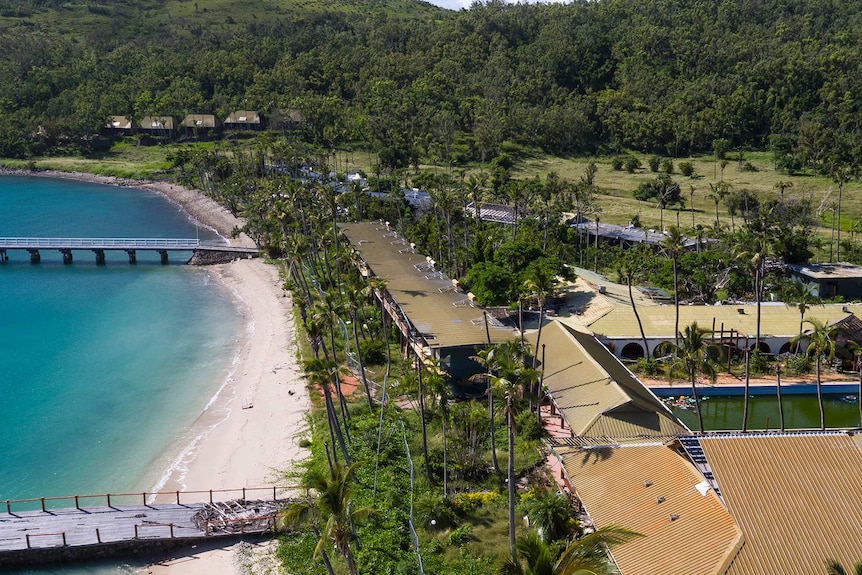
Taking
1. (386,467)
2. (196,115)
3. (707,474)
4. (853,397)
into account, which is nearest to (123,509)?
(386,467)

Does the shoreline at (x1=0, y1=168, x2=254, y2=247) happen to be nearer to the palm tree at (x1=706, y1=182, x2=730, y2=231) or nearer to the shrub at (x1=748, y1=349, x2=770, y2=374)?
the palm tree at (x1=706, y1=182, x2=730, y2=231)

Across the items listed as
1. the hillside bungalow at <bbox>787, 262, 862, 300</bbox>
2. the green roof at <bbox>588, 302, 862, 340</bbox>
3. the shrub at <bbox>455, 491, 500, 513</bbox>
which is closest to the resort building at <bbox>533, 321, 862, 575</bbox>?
the shrub at <bbox>455, 491, 500, 513</bbox>

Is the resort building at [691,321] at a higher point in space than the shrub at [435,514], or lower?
higher

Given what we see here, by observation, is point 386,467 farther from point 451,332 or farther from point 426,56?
point 426,56

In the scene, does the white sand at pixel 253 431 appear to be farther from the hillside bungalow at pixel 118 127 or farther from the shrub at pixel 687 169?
the hillside bungalow at pixel 118 127

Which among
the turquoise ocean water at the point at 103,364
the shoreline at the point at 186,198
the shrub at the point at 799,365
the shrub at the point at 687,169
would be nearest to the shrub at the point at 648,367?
the shrub at the point at 799,365

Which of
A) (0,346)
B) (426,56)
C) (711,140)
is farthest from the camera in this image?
(426,56)

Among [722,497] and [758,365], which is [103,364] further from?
[722,497]

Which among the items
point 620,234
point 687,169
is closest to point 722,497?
point 620,234
